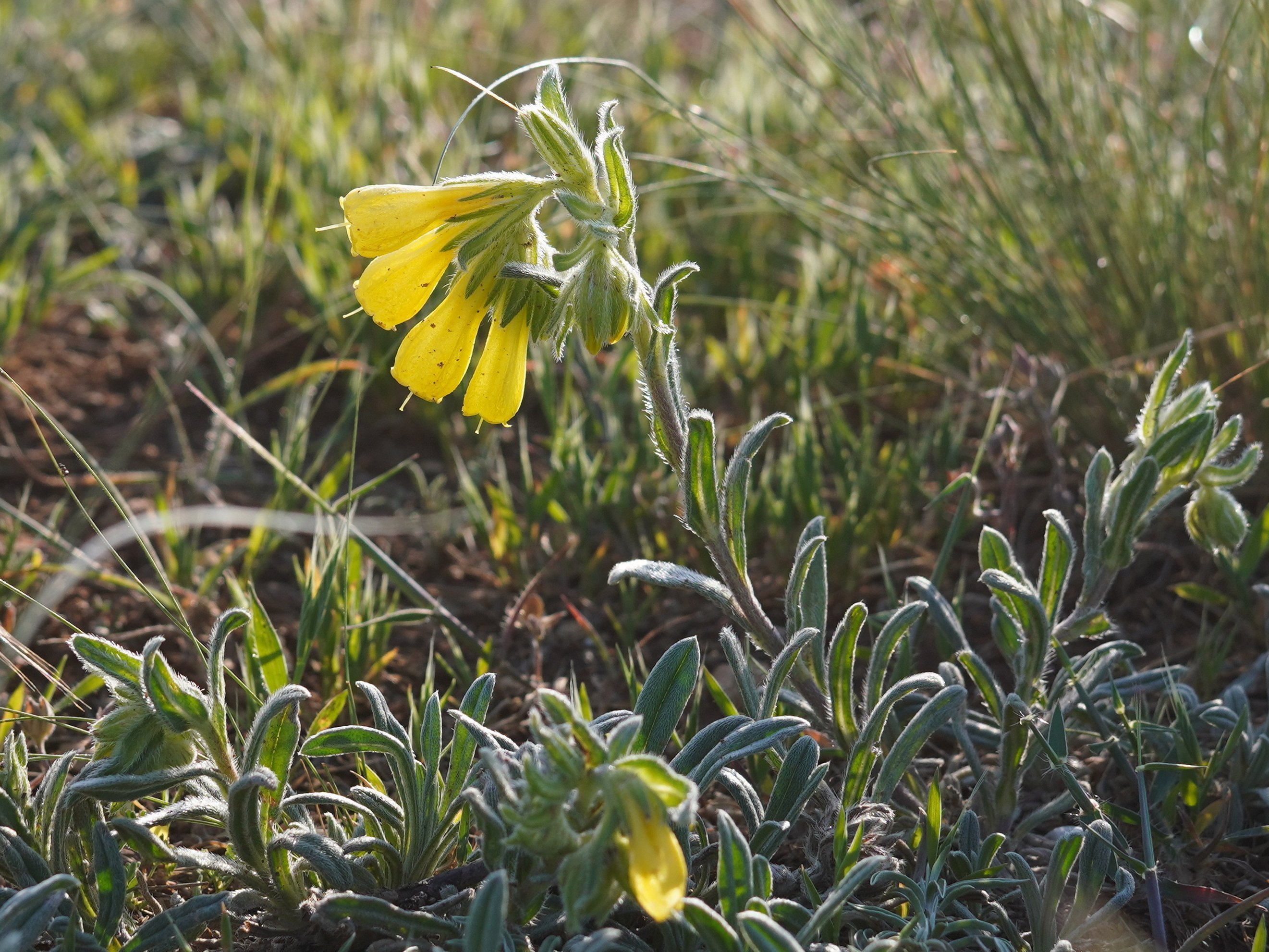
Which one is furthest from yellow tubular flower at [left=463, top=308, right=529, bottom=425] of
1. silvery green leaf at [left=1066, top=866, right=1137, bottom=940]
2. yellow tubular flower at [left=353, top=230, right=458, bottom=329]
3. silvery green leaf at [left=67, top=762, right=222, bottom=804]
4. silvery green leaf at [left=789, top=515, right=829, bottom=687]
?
silvery green leaf at [left=1066, top=866, right=1137, bottom=940]

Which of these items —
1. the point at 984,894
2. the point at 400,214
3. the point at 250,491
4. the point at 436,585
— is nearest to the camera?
the point at 400,214

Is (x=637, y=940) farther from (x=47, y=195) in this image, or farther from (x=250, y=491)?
(x=47, y=195)

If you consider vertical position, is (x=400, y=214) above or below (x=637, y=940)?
above

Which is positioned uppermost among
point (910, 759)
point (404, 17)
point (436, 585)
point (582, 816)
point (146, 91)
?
point (404, 17)

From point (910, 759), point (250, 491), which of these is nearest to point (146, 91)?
point (250, 491)

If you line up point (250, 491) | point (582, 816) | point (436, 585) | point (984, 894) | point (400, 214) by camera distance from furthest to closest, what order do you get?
point (250, 491) < point (436, 585) < point (984, 894) < point (400, 214) < point (582, 816)

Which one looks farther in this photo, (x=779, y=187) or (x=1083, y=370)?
(x=779, y=187)

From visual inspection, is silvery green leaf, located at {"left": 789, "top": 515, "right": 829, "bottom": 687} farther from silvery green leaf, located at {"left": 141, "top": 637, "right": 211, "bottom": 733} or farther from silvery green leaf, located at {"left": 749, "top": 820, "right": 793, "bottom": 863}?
silvery green leaf, located at {"left": 141, "top": 637, "right": 211, "bottom": 733}

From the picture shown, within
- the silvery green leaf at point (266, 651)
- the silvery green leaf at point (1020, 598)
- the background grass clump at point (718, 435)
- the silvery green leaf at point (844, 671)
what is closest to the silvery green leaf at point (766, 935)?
the background grass clump at point (718, 435)
